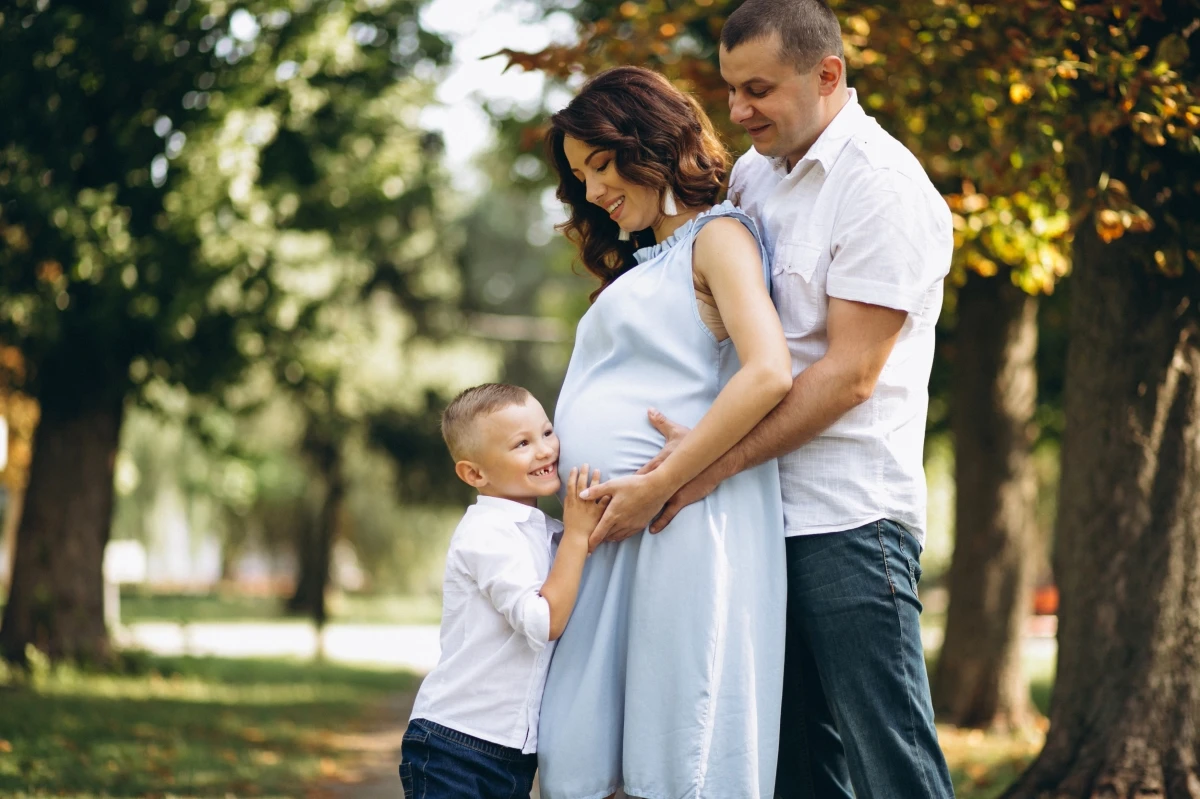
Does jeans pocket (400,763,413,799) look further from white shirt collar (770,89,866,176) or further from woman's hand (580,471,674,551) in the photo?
white shirt collar (770,89,866,176)

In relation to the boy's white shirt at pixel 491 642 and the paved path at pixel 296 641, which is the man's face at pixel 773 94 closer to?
the boy's white shirt at pixel 491 642

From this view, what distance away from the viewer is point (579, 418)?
2.98m

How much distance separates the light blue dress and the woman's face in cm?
10

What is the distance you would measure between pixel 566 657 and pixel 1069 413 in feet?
10.7

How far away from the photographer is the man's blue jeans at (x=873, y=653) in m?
2.75

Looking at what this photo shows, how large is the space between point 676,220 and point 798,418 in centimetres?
61

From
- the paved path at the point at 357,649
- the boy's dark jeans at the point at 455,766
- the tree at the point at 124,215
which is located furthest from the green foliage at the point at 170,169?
the boy's dark jeans at the point at 455,766

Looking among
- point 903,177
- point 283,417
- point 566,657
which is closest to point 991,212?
point 903,177

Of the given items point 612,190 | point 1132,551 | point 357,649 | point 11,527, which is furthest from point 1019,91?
point 11,527

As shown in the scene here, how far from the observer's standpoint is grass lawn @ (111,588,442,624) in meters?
25.8

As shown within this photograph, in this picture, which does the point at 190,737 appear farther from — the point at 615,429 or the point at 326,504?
the point at 326,504

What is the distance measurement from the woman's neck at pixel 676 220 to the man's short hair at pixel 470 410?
0.51 m

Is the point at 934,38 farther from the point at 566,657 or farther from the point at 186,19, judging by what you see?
the point at 186,19

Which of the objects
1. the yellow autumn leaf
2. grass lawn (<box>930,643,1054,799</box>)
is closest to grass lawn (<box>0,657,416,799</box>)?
grass lawn (<box>930,643,1054,799</box>)
